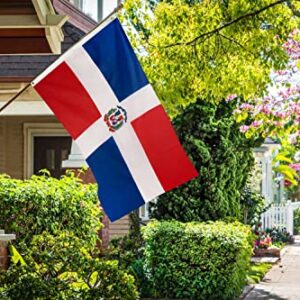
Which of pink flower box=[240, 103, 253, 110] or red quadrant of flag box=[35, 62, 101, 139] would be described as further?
pink flower box=[240, 103, 253, 110]

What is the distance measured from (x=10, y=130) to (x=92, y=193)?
6666 mm

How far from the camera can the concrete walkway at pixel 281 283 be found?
43.1 feet

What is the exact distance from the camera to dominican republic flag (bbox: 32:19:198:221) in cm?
627

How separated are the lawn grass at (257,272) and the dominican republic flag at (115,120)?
867 centimetres

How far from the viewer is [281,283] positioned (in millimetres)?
14930

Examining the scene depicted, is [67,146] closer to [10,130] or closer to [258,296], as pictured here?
[10,130]

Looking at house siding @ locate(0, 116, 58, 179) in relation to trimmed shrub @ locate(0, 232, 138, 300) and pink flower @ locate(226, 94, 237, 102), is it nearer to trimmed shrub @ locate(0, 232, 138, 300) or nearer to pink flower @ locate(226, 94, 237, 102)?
pink flower @ locate(226, 94, 237, 102)

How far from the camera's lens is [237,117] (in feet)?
46.4

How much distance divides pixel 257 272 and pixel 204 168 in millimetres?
3021

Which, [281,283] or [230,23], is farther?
[281,283]

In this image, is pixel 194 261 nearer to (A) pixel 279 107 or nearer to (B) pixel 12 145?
(A) pixel 279 107

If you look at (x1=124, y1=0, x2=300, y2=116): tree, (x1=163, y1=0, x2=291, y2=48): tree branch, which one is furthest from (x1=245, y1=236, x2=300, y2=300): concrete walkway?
(x1=163, y1=0, x2=291, y2=48): tree branch

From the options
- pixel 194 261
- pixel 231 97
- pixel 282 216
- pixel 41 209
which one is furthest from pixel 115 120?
pixel 282 216

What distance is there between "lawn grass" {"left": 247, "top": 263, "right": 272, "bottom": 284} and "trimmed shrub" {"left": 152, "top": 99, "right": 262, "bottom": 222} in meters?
1.24
